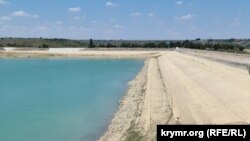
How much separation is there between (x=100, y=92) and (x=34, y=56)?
73068mm

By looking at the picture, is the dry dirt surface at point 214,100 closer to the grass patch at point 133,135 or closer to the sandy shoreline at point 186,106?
the sandy shoreline at point 186,106

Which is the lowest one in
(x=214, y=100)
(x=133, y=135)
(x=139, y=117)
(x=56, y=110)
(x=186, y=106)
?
(x=56, y=110)

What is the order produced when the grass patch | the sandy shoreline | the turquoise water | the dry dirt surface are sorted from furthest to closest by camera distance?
the turquoise water
the sandy shoreline
the dry dirt surface
the grass patch

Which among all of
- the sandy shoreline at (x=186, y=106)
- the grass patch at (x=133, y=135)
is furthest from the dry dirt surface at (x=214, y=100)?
the grass patch at (x=133, y=135)

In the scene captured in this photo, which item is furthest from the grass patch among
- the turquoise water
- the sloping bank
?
the turquoise water

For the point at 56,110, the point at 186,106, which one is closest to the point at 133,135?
the point at 186,106

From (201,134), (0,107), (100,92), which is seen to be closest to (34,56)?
(100,92)

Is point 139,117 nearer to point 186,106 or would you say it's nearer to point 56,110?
point 186,106

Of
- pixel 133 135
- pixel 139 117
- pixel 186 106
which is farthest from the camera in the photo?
pixel 186 106

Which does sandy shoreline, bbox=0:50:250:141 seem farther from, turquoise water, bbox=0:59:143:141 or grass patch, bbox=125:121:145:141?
turquoise water, bbox=0:59:143:141

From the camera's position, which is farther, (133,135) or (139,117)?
(139,117)

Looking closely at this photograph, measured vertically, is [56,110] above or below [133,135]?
below

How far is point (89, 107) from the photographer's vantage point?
92.8 feet

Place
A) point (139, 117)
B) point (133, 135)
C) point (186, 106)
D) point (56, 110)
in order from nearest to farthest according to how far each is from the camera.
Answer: point (133, 135)
point (139, 117)
point (186, 106)
point (56, 110)
